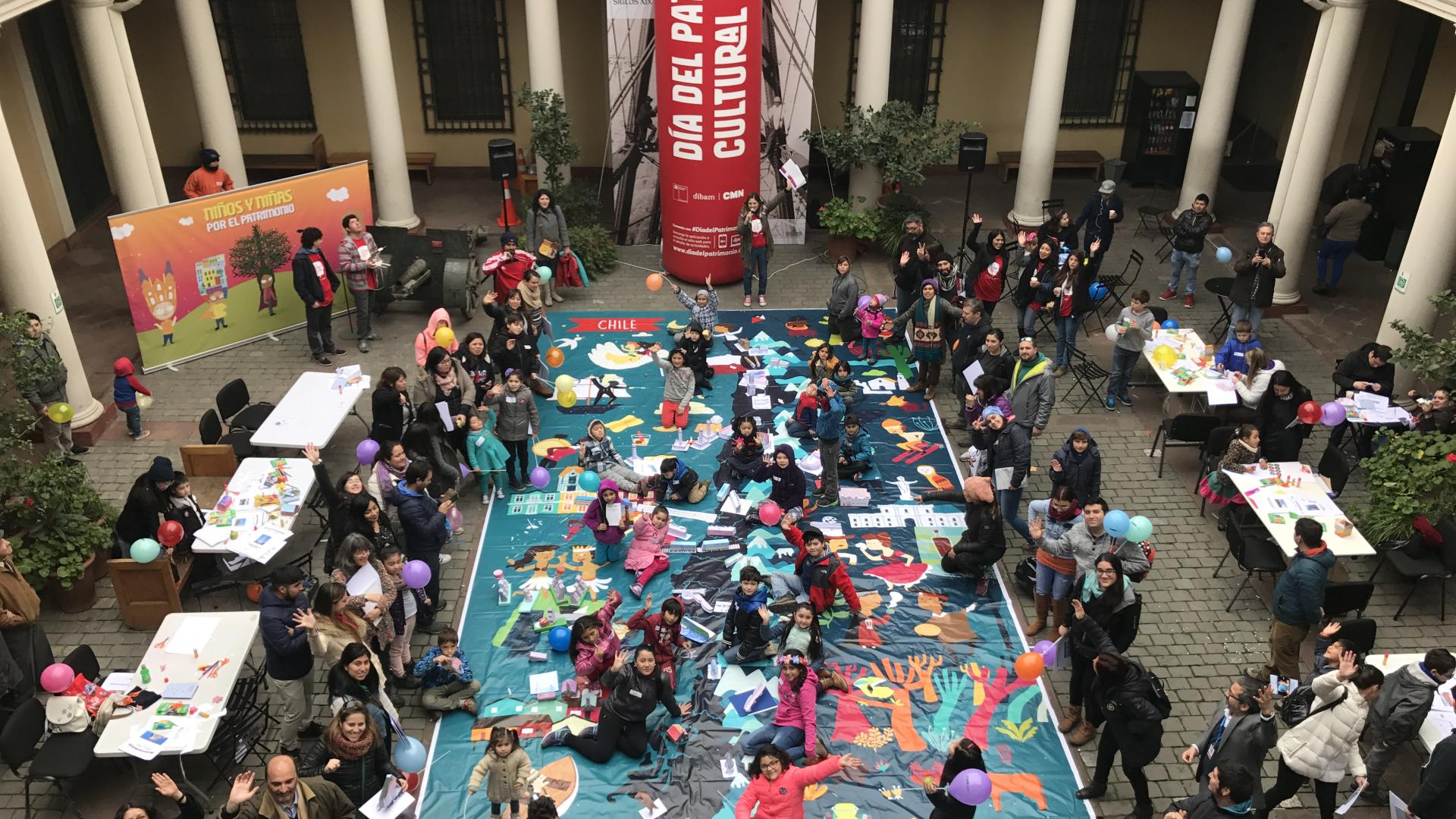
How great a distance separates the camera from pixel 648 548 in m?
12.3

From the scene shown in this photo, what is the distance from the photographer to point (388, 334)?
56.7 feet

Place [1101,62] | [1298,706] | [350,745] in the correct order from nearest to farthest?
[350,745] → [1298,706] → [1101,62]

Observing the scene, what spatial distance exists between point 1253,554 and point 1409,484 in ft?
5.37

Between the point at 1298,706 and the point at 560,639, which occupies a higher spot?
the point at 1298,706

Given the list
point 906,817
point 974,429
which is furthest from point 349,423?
point 906,817

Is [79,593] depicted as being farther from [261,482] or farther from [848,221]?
[848,221]

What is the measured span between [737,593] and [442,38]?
49.2ft

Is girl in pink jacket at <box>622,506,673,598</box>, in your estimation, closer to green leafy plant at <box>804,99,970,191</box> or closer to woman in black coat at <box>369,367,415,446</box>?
woman in black coat at <box>369,367,415,446</box>

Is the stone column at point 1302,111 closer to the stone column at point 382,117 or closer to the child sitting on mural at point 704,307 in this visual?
the child sitting on mural at point 704,307

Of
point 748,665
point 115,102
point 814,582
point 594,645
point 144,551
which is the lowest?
point 748,665

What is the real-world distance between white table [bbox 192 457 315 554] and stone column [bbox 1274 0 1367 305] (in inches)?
504

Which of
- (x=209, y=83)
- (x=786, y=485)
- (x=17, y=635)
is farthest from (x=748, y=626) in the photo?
(x=209, y=83)

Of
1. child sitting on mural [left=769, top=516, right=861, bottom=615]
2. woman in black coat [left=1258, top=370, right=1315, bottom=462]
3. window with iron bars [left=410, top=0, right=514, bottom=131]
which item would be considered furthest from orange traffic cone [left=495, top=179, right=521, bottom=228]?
woman in black coat [left=1258, top=370, right=1315, bottom=462]

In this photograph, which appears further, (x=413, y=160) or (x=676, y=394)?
(x=413, y=160)
